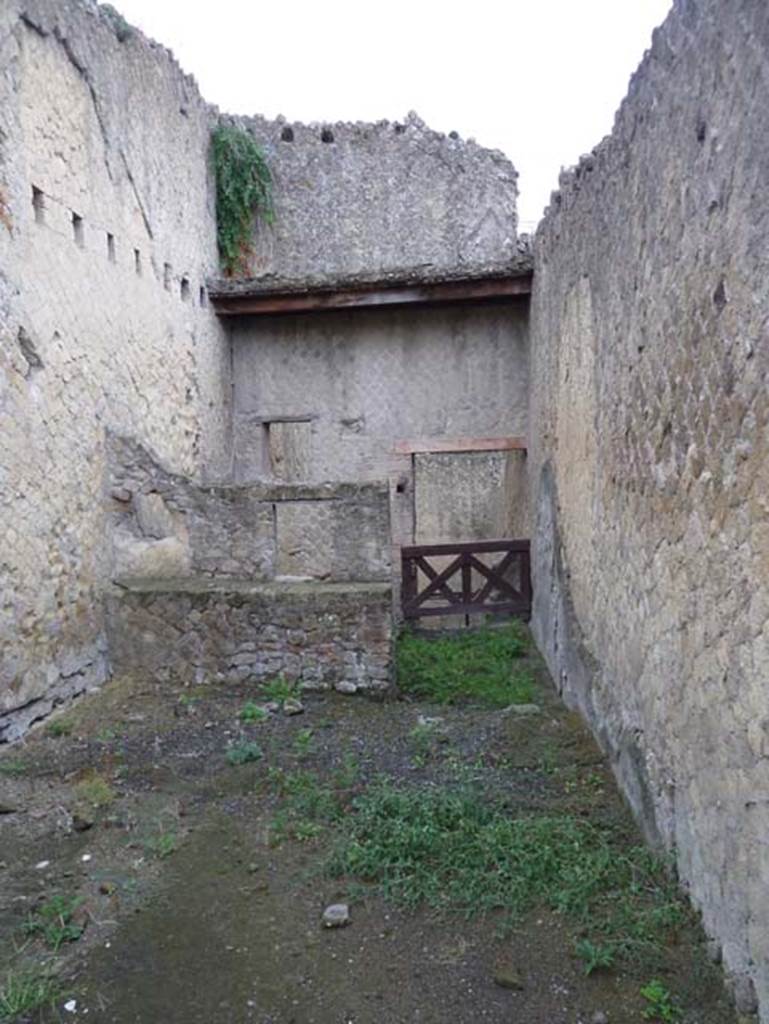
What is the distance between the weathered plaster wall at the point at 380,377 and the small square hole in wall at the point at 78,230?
142 inches

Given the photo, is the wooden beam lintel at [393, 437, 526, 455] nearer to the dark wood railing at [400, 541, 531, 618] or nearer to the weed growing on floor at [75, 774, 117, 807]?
the dark wood railing at [400, 541, 531, 618]

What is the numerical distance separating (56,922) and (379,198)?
10.4m

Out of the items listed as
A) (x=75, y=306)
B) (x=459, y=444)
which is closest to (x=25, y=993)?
(x=75, y=306)

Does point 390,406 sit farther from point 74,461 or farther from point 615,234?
point 615,234

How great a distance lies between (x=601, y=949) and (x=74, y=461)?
5.11 metres

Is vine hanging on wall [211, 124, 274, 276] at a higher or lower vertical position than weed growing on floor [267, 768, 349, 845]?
higher

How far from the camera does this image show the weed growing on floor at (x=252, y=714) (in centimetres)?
591

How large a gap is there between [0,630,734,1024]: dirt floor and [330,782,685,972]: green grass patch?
6cm

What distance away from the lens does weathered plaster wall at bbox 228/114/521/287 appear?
11.0 m

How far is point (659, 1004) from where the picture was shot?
8.66 ft

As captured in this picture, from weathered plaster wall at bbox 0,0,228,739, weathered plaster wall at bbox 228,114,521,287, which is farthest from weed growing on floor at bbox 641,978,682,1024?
weathered plaster wall at bbox 228,114,521,287

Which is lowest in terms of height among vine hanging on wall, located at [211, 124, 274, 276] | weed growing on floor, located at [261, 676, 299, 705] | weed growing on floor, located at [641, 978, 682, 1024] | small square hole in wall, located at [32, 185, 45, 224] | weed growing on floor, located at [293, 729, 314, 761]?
weed growing on floor, located at [641, 978, 682, 1024]

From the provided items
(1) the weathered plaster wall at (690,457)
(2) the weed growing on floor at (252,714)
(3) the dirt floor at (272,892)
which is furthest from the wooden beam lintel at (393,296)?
(3) the dirt floor at (272,892)

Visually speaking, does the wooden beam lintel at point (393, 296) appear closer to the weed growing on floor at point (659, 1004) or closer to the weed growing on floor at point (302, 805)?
the weed growing on floor at point (302, 805)
